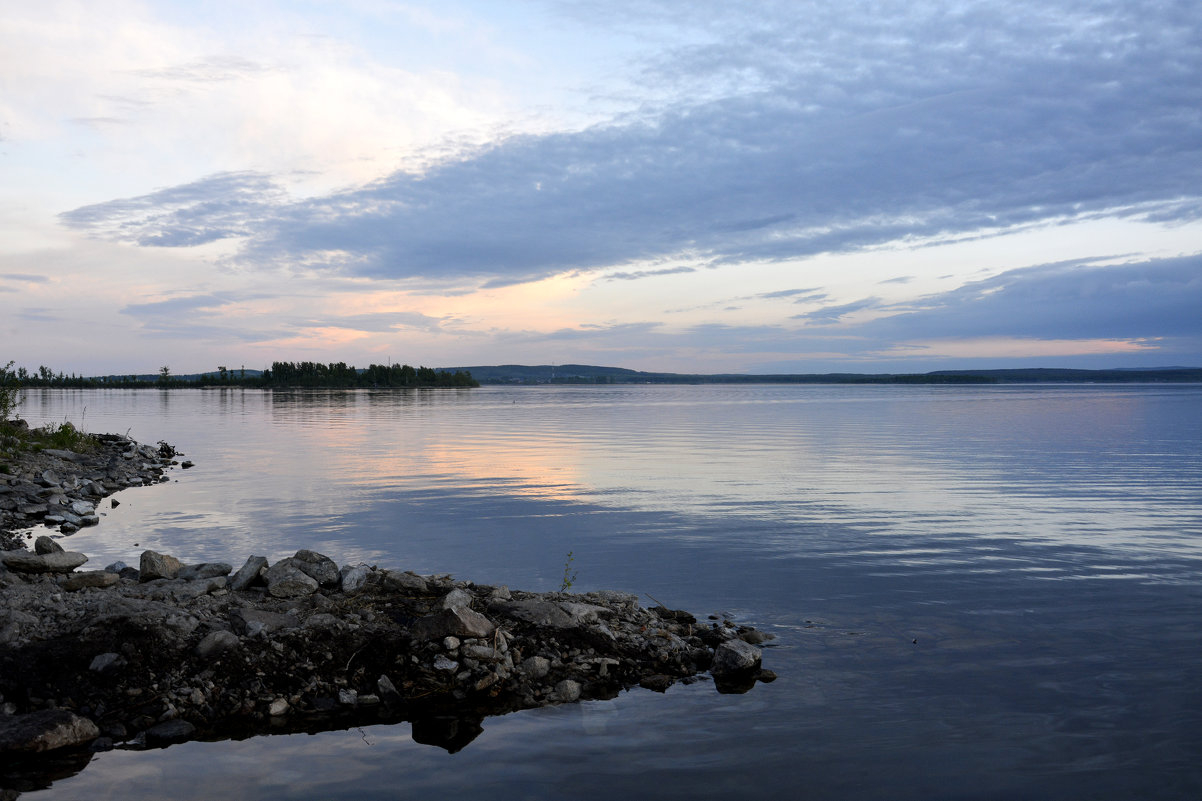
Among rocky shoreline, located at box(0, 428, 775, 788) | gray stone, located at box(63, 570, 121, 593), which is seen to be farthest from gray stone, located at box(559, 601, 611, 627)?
→ gray stone, located at box(63, 570, 121, 593)

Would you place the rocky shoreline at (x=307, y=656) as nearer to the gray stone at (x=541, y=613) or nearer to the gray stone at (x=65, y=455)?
the gray stone at (x=541, y=613)

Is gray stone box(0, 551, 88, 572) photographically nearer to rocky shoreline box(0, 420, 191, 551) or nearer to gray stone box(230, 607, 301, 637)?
rocky shoreline box(0, 420, 191, 551)

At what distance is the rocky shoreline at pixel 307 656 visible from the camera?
827 cm

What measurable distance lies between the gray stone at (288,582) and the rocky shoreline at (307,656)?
2cm

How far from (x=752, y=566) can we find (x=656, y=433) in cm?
3765

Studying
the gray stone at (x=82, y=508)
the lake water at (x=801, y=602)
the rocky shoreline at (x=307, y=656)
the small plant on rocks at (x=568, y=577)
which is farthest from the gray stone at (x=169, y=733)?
the gray stone at (x=82, y=508)

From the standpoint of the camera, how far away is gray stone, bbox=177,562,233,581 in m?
12.4

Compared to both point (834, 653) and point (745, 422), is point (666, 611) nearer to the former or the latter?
point (834, 653)

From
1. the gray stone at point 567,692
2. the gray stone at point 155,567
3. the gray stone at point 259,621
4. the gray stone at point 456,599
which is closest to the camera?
the gray stone at point 567,692

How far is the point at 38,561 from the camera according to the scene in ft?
41.3

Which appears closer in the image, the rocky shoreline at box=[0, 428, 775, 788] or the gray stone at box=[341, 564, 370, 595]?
the rocky shoreline at box=[0, 428, 775, 788]

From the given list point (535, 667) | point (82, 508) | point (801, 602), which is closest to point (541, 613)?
point (535, 667)

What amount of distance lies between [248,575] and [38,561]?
13.5ft

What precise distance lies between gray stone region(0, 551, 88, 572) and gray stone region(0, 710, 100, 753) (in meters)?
5.62
